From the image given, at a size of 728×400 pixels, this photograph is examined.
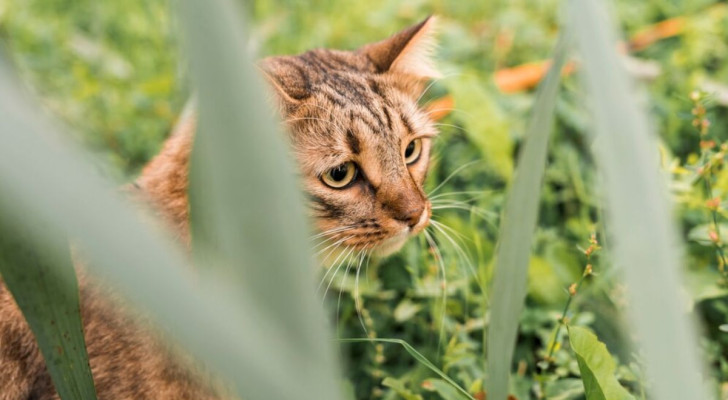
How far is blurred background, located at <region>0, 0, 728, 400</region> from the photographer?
1.73m

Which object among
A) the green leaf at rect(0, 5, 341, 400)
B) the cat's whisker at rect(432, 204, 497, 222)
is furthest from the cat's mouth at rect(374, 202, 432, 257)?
the green leaf at rect(0, 5, 341, 400)

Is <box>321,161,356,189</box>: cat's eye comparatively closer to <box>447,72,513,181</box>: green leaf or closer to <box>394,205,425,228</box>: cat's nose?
<box>394,205,425,228</box>: cat's nose

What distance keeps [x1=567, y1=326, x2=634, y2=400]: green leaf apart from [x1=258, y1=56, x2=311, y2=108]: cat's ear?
806mm

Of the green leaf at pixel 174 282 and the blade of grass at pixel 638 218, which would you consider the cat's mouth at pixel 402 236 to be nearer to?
the blade of grass at pixel 638 218

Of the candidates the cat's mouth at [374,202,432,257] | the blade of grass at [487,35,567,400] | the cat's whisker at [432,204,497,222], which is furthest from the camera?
the cat's whisker at [432,204,497,222]

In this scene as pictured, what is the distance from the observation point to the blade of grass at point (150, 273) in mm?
692

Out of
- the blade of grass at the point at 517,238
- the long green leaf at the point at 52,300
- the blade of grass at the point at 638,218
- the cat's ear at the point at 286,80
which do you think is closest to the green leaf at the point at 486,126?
the cat's ear at the point at 286,80

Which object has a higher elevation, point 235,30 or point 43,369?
point 235,30

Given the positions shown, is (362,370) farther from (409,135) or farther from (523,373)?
(409,135)

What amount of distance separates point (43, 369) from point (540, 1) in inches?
118

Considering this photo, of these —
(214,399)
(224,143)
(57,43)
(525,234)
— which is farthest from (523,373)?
(57,43)

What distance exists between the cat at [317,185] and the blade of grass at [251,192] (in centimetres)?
77

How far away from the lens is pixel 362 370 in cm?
191

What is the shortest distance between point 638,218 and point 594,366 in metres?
0.58
